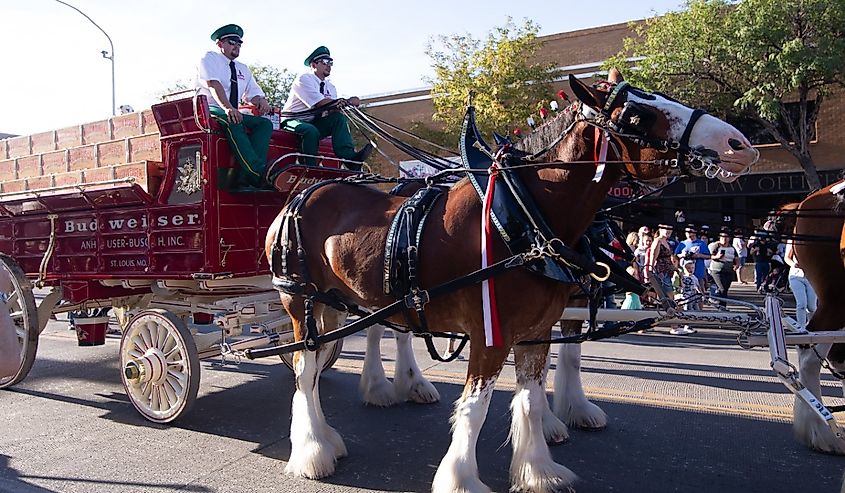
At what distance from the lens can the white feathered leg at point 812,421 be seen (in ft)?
15.3

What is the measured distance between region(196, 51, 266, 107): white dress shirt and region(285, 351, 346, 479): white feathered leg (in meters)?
2.55

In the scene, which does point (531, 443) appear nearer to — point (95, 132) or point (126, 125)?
point (126, 125)

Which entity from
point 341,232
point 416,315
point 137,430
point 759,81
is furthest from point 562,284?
point 759,81

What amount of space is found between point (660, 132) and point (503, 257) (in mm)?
1084

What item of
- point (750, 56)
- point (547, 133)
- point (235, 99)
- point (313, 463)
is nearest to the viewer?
point (547, 133)

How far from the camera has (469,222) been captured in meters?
→ 4.10

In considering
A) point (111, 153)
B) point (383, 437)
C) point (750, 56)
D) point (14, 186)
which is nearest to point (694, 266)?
point (750, 56)

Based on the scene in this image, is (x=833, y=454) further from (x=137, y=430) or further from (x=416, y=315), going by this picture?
(x=137, y=430)

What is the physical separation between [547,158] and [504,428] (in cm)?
248

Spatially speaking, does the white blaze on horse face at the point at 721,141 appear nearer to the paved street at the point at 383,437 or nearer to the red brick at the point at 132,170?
the paved street at the point at 383,437

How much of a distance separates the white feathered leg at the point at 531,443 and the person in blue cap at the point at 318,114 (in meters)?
2.97

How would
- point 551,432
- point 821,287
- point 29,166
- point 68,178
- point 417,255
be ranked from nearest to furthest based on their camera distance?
point 417,255, point 821,287, point 551,432, point 68,178, point 29,166

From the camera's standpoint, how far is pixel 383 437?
17.6 ft

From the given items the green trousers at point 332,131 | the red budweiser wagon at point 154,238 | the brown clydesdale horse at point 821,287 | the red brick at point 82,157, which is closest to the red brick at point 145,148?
the red budweiser wagon at point 154,238
